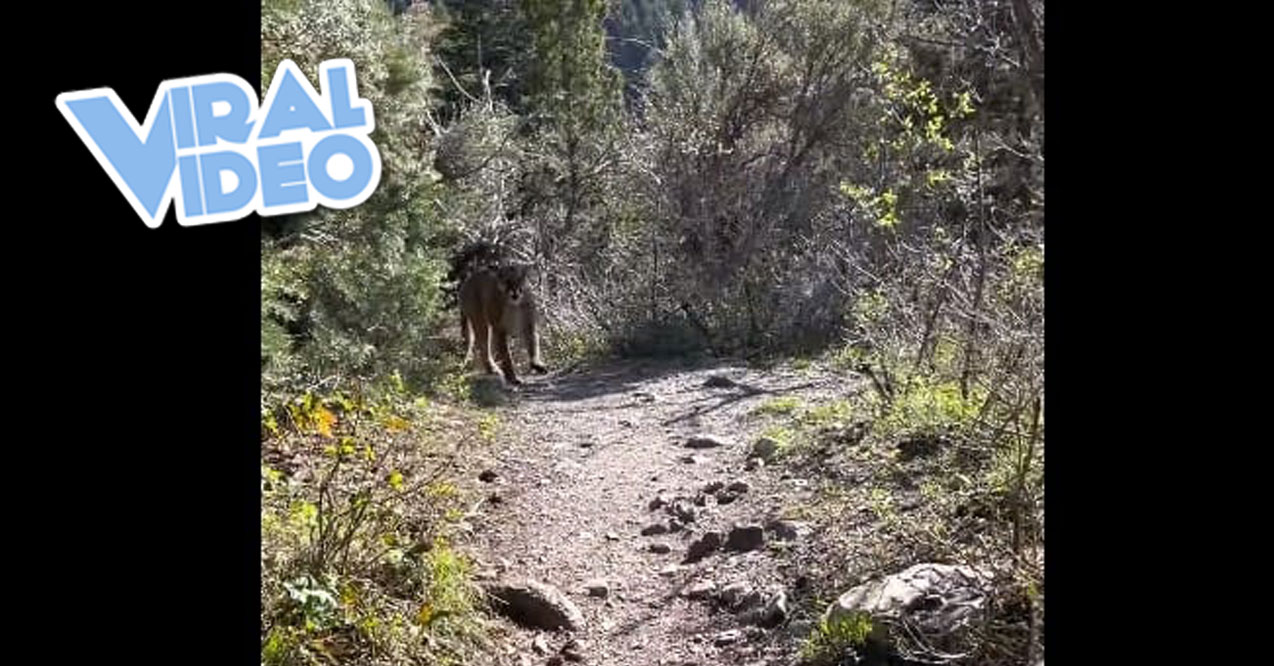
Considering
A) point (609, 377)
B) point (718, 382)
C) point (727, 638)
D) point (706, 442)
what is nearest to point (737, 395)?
point (718, 382)

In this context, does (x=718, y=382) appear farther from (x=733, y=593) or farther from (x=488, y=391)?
(x=733, y=593)

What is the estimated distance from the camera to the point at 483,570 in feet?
18.7

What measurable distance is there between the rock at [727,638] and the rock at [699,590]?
1.31ft

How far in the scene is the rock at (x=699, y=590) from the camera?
562 centimetres

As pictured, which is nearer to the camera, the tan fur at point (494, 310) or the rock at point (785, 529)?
Result: the rock at point (785, 529)

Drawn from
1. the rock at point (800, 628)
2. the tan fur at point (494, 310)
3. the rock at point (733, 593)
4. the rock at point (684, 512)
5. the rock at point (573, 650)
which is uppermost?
the tan fur at point (494, 310)

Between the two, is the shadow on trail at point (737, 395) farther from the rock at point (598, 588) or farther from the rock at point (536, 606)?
the rock at point (536, 606)

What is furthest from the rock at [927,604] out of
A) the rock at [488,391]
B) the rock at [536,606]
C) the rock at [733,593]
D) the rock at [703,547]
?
the rock at [488,391]

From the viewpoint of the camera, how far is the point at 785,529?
6141mm

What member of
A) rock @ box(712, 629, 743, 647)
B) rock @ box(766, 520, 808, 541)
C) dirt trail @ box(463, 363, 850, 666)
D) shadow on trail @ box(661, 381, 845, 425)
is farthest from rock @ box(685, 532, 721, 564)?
shadow on trail @ box(661, 381, 845, 425)

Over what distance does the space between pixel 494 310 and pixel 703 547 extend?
19.1 feet

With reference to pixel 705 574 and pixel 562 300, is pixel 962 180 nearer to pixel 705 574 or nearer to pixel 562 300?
pixel 705 574

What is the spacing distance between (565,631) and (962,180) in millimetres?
3307

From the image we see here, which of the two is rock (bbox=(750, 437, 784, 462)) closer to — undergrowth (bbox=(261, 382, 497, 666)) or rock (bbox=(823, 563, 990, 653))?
undergrowth (bbox=(261, 382, 497, 666))
